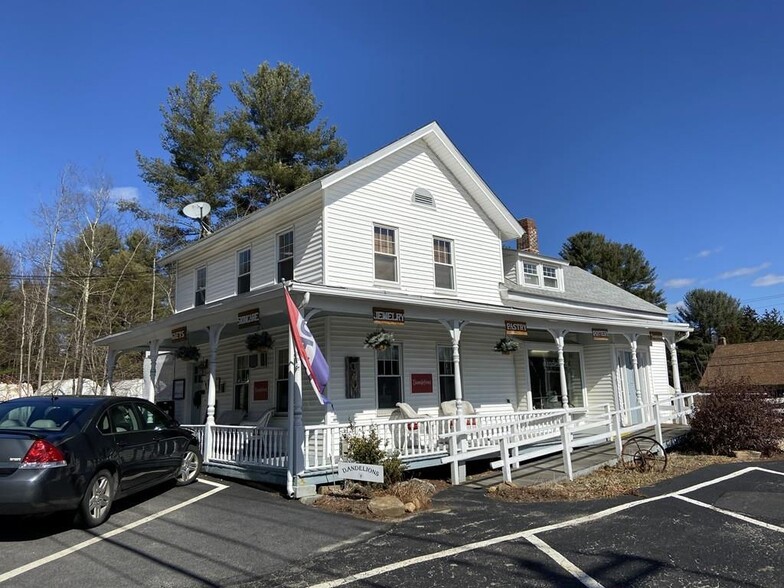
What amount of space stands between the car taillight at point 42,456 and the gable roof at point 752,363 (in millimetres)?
31923

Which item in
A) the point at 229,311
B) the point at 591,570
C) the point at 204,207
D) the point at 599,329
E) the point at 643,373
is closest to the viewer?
the point at 591,570

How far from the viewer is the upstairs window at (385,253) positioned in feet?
45.1

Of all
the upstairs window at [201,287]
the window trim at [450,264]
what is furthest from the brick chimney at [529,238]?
the upstairs window at [201,287]

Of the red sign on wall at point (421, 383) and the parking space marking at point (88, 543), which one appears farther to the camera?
the red sign on wall at point (421, 383)

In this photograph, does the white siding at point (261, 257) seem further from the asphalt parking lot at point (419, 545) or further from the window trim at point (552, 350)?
the window trim at point (552, 350)

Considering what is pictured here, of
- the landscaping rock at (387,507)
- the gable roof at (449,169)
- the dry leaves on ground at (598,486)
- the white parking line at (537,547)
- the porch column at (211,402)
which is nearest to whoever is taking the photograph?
the white parking line at (537,547)

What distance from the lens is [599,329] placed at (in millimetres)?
16000

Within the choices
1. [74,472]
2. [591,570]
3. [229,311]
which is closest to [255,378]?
[229,311]

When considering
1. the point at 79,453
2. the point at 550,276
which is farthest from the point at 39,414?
the point at 550,276

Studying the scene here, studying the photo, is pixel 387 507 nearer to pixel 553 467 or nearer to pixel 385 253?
pixel 553 467

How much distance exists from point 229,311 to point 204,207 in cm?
775

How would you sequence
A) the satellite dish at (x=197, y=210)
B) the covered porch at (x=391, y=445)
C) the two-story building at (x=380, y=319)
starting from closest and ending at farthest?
1. the covered porch at (x=391, y=445)
2. the two-story building at (x=380, y=319)
3. the satellite dish at (x=197, y=210)

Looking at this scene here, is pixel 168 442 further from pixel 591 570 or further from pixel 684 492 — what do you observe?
pixel 684 492

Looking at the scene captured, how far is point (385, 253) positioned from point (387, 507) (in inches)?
293
